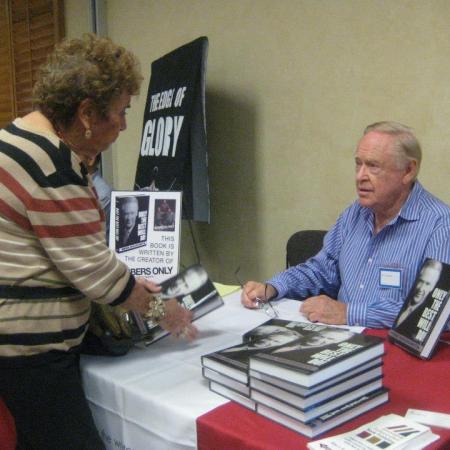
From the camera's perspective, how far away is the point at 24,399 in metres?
1.21

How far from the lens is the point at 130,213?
5.86 ft

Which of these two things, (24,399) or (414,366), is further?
(414,366)

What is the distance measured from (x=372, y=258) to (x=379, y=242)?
0.06 metres

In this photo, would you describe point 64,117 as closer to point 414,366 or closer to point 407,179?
point 414,366

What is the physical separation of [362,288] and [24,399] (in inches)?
46.6

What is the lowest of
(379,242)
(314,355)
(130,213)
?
(314,355)

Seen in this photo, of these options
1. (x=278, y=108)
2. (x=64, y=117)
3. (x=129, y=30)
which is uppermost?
(x=129, y=30)

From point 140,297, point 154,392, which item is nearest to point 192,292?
point 140,297

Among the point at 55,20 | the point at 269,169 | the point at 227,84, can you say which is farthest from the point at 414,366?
the point at 55,20

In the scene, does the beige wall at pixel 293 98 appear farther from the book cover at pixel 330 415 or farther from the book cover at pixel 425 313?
the book cover at pixel 330 415

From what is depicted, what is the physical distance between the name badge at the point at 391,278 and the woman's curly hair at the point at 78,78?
3.53 feet

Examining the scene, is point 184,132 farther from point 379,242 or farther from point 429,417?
point 429,417

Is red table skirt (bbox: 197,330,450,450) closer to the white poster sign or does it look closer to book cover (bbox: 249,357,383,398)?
book cover (bbox: 249,357,383,398)

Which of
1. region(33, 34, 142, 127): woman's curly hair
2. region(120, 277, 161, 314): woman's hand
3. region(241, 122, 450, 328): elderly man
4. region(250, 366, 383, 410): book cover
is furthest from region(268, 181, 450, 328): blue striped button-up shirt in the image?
region(33, 34, 142, 127): woman's curly hair
